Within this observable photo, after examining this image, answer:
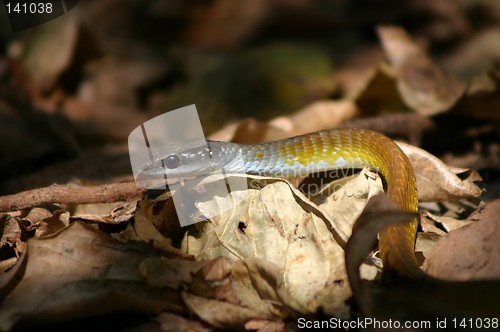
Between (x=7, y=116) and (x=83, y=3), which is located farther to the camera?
(x=83, y=3)

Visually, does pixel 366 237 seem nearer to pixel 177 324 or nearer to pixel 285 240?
pixel 285 240

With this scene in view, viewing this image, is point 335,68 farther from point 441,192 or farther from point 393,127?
point 441,192

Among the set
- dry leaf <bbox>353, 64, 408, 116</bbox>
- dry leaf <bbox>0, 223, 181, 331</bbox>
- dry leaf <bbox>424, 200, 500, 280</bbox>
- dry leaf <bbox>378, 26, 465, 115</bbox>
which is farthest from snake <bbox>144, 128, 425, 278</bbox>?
dry leaf <bbox>353, 64, 408, 116</bbox>

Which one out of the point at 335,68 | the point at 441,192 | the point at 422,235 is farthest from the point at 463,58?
the point at 422,235

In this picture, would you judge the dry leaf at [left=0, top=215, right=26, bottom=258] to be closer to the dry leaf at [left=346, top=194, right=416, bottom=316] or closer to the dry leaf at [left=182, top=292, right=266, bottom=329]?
the dry leaf at [left=182, top=292, right=266, bottom=329]

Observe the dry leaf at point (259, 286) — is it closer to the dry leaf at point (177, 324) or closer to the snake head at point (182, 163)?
the dry leaf at point (177, 324)

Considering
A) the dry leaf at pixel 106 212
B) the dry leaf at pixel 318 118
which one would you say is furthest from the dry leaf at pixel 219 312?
the dry leaf at pixel 318 118

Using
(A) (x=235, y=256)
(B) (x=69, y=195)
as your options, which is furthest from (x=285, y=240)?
(B) (x=69, y=195)
